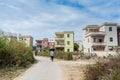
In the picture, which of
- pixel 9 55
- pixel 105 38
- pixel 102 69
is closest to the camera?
pixel 102 69

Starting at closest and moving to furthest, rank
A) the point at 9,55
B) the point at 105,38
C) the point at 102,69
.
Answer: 1. the point at 102,69
2. the point at 9,55
3. the point at 105,38

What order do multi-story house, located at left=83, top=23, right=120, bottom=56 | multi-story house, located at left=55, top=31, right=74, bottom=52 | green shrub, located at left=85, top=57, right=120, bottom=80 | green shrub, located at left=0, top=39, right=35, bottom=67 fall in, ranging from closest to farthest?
green shrub, located at left=85, top=57, right=120, bottom=80
green shrub, located at left=0, top=39, right=35, bottom=67
multi-story house, located at left=83, top=23, right=120, bottom=56
multi-story house, located at left=55, top=31, right=74, bottom=52

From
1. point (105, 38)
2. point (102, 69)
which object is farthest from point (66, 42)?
point (102, 69)

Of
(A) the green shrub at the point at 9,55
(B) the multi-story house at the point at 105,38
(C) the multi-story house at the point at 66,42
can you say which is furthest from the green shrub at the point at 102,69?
(C) the multi-story house at the point at 66,42

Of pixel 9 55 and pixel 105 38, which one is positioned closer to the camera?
pixel 9 55

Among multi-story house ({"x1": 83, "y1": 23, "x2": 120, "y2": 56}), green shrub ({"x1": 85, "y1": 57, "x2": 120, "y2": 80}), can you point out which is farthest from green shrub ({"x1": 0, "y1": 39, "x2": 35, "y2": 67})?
multi-story house ({"x1": 83, "y1": 23, "x2": 120, "y2": 56})

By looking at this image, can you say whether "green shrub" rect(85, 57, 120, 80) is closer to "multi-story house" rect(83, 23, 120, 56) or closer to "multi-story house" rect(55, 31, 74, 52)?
"multi-story house" rect(83, 23, 120, 56)

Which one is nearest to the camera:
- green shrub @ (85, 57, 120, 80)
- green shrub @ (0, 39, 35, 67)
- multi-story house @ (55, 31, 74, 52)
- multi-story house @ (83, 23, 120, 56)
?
green shrub @ (85, 57, 120, 80)

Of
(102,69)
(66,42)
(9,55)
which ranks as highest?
(66,42)

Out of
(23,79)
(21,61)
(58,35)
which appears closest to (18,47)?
(21,61)

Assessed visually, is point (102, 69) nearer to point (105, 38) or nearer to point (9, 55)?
point (9, 55)

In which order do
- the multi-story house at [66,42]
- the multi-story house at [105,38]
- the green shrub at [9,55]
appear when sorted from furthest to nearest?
the multi-story house at [66,42], the multi-story house at [105,38], the green shrub at [9,55]

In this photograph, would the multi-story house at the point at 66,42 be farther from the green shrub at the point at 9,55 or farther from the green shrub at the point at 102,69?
the green shrub at the point at 102,69

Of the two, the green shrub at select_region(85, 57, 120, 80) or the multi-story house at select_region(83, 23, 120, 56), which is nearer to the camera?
the green shrub at select_region(85, 57, 120, 80)
